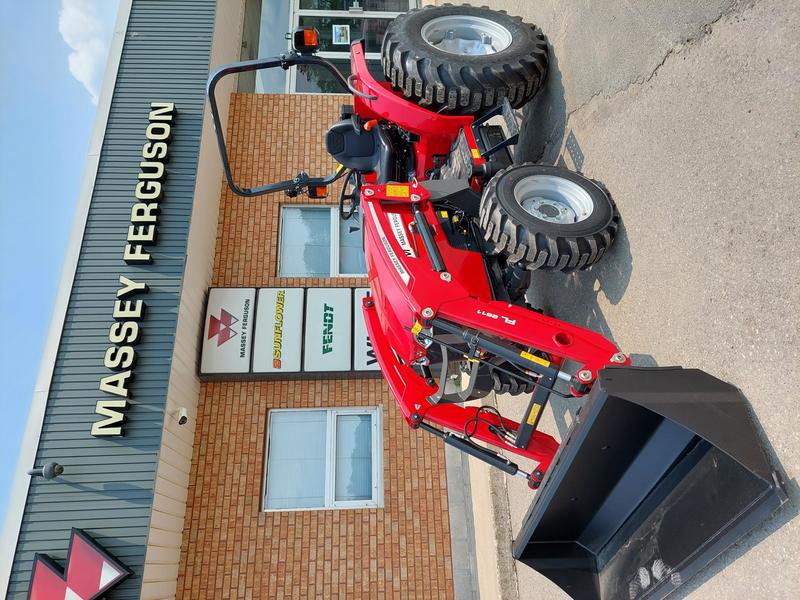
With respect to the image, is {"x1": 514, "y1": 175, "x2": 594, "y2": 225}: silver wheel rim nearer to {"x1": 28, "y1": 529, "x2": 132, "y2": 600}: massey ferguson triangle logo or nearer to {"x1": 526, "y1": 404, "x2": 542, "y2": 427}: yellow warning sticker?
{"x1": 526, "y1": 404, "x2": 542, "y2": 427}: yellow warning sticker

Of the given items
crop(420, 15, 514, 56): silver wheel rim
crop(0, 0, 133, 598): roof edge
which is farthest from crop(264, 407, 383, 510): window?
crop(420, 15, 514, 56): silver wheel rim

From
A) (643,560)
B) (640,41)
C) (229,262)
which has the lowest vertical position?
(643,560)

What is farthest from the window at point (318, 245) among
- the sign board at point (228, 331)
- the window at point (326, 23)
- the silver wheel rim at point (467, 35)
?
the window at point (326, 23)

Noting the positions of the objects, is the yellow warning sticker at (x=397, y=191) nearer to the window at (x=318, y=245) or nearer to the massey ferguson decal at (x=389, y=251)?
the massey ferguson decal at (x=389, y=251)

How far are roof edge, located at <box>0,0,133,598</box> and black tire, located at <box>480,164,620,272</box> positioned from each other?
4.80 meters

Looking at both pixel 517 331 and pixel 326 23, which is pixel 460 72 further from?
pixel 326 23

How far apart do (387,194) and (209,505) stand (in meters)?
4.22

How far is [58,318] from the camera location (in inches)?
241

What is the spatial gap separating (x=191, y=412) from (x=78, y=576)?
1881 mm

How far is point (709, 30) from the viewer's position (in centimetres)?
313

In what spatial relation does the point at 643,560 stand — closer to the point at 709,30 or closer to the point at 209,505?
the point at 709,30

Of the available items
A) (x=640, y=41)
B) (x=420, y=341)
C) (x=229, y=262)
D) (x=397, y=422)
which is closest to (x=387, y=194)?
(x=420, y=341)

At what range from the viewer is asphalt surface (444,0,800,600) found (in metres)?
2.53

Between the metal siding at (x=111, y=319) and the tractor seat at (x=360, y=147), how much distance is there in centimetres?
288
